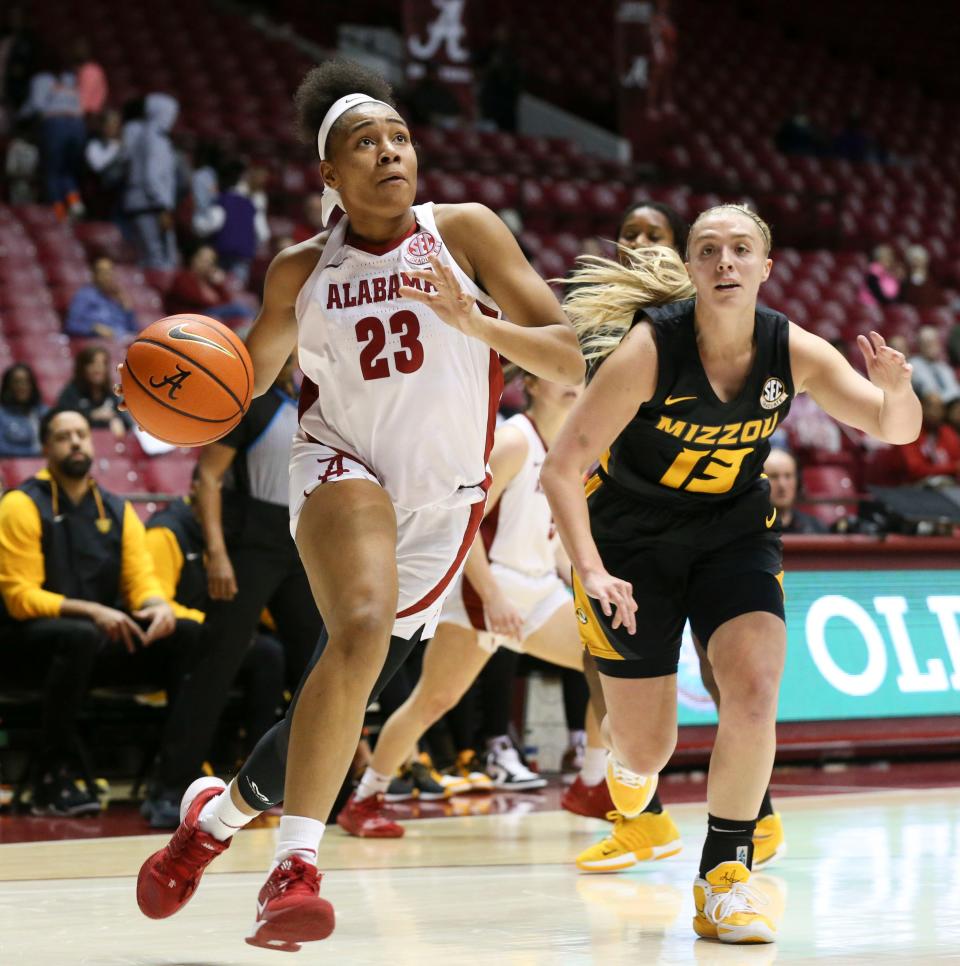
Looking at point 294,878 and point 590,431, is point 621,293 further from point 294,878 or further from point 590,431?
point 294,878

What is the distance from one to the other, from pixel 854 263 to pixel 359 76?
46.4 ft

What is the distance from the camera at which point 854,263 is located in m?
17.4

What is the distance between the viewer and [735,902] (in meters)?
3.87

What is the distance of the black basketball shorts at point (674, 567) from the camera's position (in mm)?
4246

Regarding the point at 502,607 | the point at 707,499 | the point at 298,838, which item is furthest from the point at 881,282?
the point at 298,838

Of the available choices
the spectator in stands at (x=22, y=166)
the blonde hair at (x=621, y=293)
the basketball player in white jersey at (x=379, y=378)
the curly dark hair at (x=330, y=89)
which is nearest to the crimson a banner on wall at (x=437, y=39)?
the spectator in stands at (x=22, y=166)

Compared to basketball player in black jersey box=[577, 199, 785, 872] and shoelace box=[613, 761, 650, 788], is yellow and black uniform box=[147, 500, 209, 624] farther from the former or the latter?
shoelace box=[613, 761, 650, 788]

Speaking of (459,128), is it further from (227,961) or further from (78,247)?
(227,961)

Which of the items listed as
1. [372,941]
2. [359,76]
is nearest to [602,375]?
[359,76]

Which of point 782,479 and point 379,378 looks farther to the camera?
point 782,479

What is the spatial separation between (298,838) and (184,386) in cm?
116

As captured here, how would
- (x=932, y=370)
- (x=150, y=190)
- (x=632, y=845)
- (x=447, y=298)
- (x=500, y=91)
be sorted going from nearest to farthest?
(x=447, y=298)
(x=632, y=845)
(x=150, y=190)
(x=932, y=370)
(x=500, y=91)

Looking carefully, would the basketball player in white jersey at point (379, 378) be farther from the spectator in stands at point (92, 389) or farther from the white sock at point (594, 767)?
the spectator in stands at point (92, 389)

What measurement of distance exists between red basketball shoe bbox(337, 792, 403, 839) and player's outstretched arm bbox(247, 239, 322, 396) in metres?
2.43
